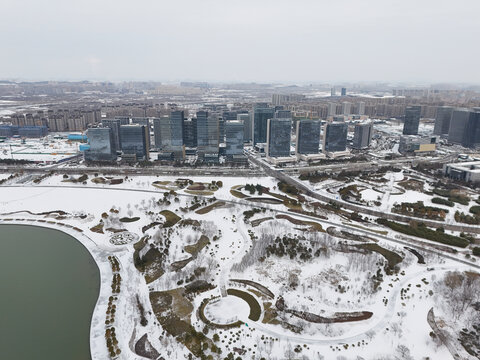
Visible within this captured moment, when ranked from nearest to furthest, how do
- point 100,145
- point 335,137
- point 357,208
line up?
point 357,208 → point 100,145 → point 335,137

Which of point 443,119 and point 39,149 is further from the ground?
point 443,119

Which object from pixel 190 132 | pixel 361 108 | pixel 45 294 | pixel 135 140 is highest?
pixel 361 108

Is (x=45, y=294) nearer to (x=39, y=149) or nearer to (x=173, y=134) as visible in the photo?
(x=173, y=134)

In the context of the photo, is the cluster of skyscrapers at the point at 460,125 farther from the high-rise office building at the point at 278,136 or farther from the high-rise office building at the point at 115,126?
the high-rise office building at the point at 115,126

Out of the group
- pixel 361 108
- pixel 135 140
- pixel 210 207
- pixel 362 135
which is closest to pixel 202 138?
pixel 135 140

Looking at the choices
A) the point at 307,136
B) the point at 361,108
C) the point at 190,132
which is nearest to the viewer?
the point at 307,136

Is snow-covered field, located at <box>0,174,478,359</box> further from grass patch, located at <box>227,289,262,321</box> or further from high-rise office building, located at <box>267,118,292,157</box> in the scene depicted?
high-rise office building, located at <box>267,118,292,157</box>
